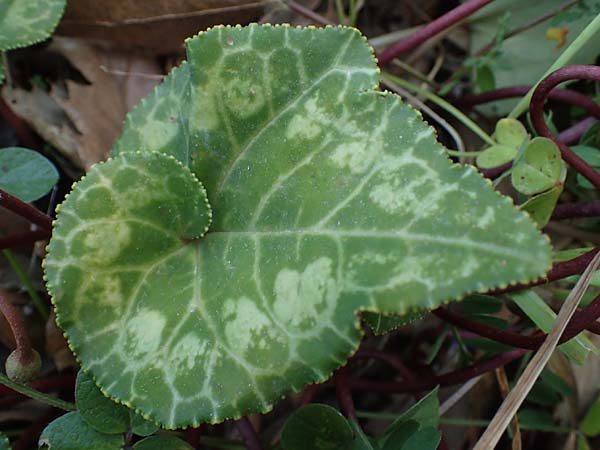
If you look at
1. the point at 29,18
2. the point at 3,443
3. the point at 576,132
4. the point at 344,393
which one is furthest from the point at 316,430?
the point at 29,18

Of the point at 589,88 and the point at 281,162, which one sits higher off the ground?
the point at 281,162

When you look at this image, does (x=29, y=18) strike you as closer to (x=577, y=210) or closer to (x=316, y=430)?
(x=316, y=430)

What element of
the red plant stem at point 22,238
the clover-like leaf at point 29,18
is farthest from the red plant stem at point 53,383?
the clover-like leaf at point 29,18

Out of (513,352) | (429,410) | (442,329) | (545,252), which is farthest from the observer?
(442,329)

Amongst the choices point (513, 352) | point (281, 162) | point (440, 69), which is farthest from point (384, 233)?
point (440, 69)

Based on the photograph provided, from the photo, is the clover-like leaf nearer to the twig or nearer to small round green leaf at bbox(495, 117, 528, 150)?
small round green leaf at bbox(495, 117, 528, 150)

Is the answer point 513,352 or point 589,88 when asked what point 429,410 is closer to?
point 513,352

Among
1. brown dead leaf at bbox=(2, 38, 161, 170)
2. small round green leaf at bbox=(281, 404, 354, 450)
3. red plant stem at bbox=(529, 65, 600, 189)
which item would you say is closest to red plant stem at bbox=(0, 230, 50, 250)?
brown dead leaf at bbox=(2, 38, 161, 170)
